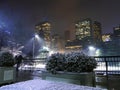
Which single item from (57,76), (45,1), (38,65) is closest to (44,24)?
(45,1)

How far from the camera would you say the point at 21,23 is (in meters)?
26.6

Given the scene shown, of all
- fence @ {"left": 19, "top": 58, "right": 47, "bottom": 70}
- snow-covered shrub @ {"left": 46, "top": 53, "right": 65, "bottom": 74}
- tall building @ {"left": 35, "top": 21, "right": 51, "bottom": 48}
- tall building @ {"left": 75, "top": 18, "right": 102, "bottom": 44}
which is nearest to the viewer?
snow-covered shrub @ {"left": 46, "top": 53, "right": 65, "bottom": 74}

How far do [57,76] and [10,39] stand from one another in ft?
71.2

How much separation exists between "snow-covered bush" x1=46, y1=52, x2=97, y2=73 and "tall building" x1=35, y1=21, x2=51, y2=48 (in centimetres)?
3183

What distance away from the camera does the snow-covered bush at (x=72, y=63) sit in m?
3.18

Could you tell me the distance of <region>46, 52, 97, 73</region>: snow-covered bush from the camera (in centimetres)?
318

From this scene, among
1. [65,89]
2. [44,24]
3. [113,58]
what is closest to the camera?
[65,89]

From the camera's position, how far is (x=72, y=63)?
325cm

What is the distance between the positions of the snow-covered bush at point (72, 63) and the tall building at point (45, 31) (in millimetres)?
31831

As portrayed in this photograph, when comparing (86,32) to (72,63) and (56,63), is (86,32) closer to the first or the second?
(56,63)

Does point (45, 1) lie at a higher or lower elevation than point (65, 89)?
higher

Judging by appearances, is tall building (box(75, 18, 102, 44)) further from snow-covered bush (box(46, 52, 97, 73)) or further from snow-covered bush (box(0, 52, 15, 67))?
snow-covered bush (box(46, 52, 97, 73))

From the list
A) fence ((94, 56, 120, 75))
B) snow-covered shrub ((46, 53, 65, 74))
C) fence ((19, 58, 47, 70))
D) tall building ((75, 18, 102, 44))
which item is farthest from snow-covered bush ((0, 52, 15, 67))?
tall building ((75, 18, 102, 44))

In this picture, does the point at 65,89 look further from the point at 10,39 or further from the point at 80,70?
the point at 10,39
